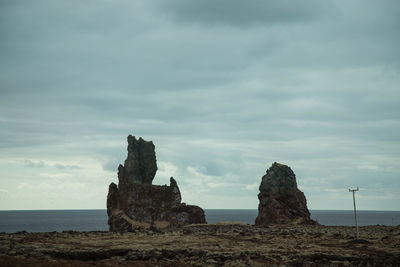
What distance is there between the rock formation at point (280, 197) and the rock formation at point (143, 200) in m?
15.6

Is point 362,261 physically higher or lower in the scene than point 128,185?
lower

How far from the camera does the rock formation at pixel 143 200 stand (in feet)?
292

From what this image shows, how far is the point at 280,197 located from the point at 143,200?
31805mm

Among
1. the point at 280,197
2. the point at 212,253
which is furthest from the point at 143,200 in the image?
the point at 212,253

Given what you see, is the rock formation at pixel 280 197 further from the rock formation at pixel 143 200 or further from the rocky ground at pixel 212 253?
the rocky ground at pixel 212 253

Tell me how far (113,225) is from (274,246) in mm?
55830

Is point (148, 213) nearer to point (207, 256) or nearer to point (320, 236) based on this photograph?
point (320, 236)

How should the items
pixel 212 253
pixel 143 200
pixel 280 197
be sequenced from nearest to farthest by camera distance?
pixel 212 253 < pixel 280 197 < pixel 143 200

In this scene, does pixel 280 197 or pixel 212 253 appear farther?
pixel 280 197

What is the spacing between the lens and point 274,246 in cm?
4288

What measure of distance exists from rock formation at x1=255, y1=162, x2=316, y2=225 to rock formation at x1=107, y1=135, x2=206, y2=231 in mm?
15613

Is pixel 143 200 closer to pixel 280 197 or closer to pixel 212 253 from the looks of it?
pixel 280 197

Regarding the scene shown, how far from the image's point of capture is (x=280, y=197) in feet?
279

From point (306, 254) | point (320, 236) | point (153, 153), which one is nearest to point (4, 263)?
point (306, 254)
